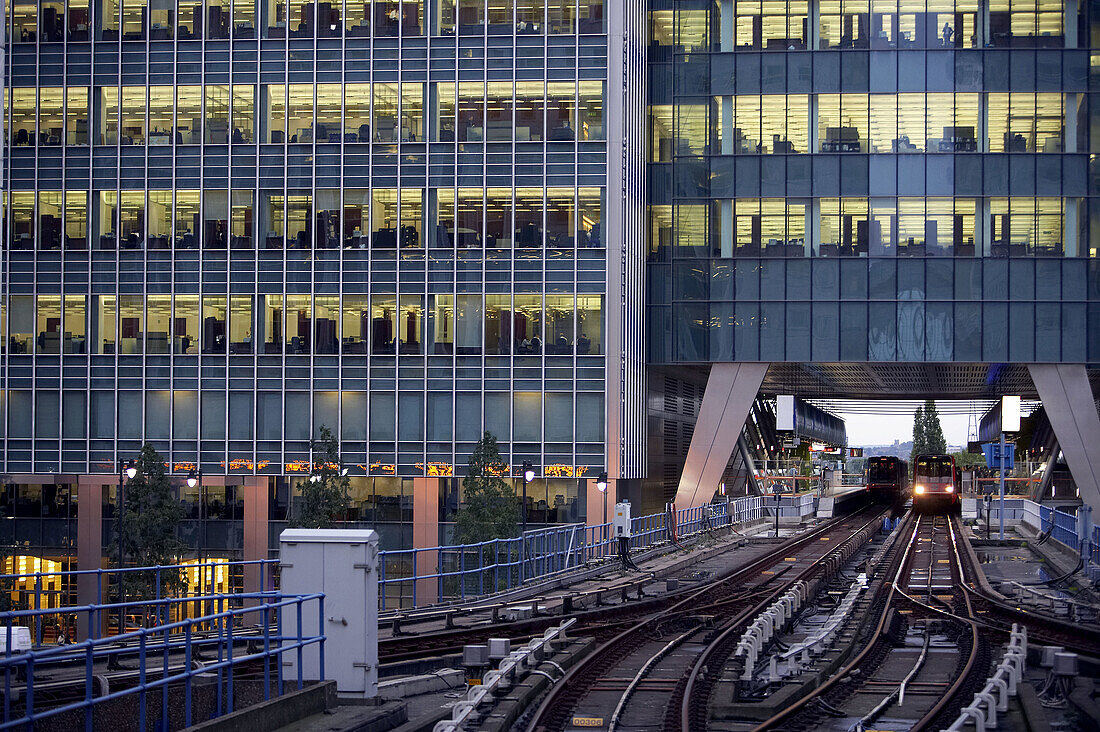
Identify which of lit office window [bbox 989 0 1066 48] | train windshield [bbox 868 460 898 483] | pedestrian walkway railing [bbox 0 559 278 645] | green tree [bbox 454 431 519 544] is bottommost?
pedestrian walkway railing [bbox 0 559 278 645]

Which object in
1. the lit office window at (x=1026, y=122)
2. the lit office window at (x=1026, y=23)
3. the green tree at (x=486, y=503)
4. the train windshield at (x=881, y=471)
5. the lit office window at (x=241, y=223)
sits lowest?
the train windshield at (x=881, y=471)

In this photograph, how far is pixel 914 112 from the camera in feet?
181

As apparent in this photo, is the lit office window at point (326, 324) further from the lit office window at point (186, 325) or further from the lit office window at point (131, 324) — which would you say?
the lit office window at point (131, 324)

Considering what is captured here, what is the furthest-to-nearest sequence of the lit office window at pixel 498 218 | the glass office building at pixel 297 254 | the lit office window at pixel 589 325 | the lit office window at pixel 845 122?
the lit office window at pixel 845 122
the lit office window at pixel 498 218
the glass office building at pixel 297 254
the lit office window at pixel 589 325

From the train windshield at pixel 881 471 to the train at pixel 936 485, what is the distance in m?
15.3

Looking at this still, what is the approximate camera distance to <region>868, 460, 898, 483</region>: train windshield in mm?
92062

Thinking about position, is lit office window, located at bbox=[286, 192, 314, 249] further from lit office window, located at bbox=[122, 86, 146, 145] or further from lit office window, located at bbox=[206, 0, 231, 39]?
lit office window, located at bbox=[206, 0, 231, 39]

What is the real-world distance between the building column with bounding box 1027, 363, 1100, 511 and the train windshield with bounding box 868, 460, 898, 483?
37.3 m

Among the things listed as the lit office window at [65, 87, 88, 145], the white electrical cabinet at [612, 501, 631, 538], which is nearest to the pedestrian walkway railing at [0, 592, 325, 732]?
the white electrical cabinet at [612, 501, 631, 538]

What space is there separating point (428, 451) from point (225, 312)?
981 cm

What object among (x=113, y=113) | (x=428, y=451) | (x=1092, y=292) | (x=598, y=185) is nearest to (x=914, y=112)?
(x=1092, y=292)

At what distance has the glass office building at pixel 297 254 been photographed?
2099 inches

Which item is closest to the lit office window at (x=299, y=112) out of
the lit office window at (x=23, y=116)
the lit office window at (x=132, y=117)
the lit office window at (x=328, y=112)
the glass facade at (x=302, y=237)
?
the glass facade at (x=302, y=237)

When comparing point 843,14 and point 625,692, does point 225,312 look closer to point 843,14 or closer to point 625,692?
point 843,14
